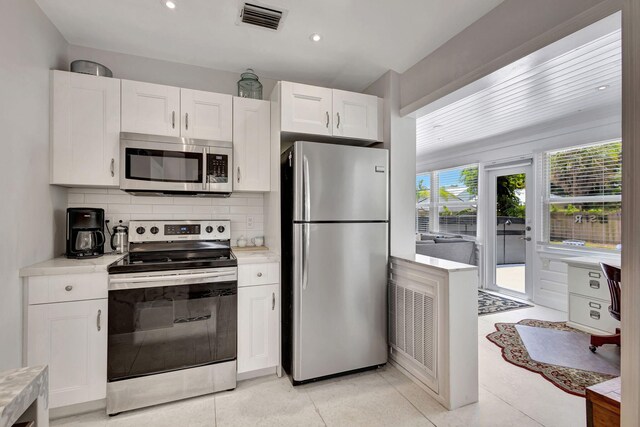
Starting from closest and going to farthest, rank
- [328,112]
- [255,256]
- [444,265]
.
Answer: [444,265] → [255,256] → [328,112]

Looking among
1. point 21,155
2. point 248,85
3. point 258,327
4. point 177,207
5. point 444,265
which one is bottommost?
point 258,327

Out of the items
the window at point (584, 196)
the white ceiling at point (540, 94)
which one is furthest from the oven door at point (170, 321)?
the window at point (584, 196)

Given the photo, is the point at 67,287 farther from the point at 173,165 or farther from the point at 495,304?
the point at 495,304

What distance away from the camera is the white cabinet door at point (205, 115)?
7.88 ft

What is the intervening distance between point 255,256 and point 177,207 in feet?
2.88

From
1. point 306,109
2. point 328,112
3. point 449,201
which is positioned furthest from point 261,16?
point 449,201

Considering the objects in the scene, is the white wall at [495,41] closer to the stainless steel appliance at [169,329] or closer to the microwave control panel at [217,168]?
the microwave control panel at [217,168]

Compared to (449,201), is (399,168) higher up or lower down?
higher up

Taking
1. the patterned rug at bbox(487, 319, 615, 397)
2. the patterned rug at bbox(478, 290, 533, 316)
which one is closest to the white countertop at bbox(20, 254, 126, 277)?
the patterned rug at bbox(487, 319, 615, 397)

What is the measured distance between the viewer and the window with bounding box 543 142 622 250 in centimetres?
361

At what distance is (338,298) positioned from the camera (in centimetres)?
236

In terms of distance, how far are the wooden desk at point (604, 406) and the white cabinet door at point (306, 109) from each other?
2.20 metres

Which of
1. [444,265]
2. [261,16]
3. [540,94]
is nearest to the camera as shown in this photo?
[261,16]

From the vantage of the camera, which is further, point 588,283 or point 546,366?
point 588,283
